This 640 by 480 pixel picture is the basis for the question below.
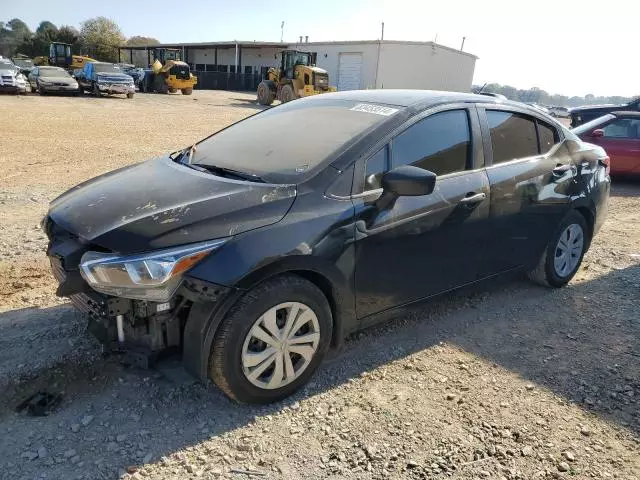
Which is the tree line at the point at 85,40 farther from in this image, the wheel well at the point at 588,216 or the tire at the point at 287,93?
the wheel well at the point at 588,216

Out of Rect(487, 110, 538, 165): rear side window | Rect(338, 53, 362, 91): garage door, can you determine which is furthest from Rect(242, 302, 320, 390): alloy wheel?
Rect(338, 53, 362, 91): garage door

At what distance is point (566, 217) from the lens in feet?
14.6

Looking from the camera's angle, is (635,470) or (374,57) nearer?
(635,470)

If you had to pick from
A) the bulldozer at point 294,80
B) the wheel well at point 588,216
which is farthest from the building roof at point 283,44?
the wheel well at point 588,216

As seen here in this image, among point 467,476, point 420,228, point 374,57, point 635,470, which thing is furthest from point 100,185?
point 374,57

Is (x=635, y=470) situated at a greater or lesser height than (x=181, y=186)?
lesser

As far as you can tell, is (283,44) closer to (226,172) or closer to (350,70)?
(350,70)

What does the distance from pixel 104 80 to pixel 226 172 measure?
2729cm

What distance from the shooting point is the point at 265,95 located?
29312 mm

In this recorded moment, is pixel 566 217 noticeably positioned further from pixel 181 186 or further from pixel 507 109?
pixel 181 186

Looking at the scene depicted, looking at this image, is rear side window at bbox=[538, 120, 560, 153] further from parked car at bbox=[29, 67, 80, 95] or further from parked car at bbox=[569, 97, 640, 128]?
parked car at bbox=[29, 67, 80, 95]

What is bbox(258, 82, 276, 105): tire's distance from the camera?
28.9 metres

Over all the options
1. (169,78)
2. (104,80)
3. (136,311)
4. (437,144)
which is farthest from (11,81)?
(136,311)

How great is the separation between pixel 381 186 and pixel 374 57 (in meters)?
37.0
